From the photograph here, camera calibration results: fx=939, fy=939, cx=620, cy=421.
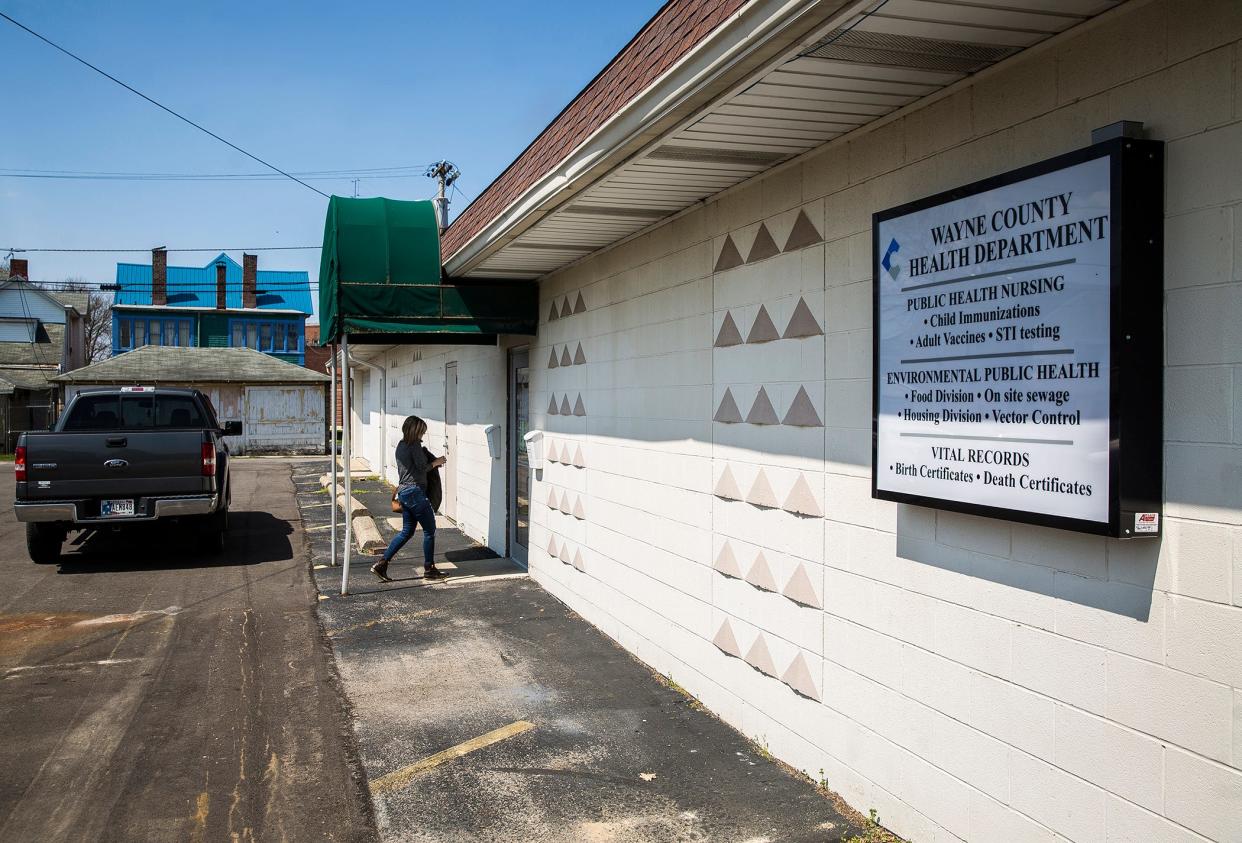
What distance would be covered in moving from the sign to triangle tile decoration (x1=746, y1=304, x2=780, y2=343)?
3.65ft

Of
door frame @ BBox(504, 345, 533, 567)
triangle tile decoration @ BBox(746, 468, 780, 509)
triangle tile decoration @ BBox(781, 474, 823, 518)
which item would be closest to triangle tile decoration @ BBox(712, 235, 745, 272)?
triangle tile decoration @ BBox(746, 468, 780, 509)

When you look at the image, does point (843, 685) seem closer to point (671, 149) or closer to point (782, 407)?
point (782, 407)

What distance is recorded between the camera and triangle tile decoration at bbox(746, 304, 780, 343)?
208 inches

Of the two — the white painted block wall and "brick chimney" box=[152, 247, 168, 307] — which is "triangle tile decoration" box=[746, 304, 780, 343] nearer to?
the white painted block wall

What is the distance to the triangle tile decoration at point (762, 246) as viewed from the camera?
5.27 m

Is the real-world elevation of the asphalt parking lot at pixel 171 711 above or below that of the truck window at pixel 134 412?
below

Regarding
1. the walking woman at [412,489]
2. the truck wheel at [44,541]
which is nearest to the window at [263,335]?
the truck wheel at [44,541]

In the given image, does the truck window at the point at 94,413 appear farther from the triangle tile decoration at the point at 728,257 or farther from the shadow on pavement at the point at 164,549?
the triangle tile decoration at the point at 728,257

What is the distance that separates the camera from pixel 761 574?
5.40 meters

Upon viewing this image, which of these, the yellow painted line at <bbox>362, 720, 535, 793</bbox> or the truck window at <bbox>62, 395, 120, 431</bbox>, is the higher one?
the truck window at <bbox>62, 395, 120, 431</bbox>

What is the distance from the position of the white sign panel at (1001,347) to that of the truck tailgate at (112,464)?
30.1 feet

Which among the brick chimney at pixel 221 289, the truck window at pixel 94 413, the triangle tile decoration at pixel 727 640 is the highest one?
the brick chimney at pixel 221 289

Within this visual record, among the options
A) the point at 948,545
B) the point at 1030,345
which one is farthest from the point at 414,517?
the point at 1030,345

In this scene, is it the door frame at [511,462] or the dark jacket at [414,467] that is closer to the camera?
the dark jacket at [414,467]
